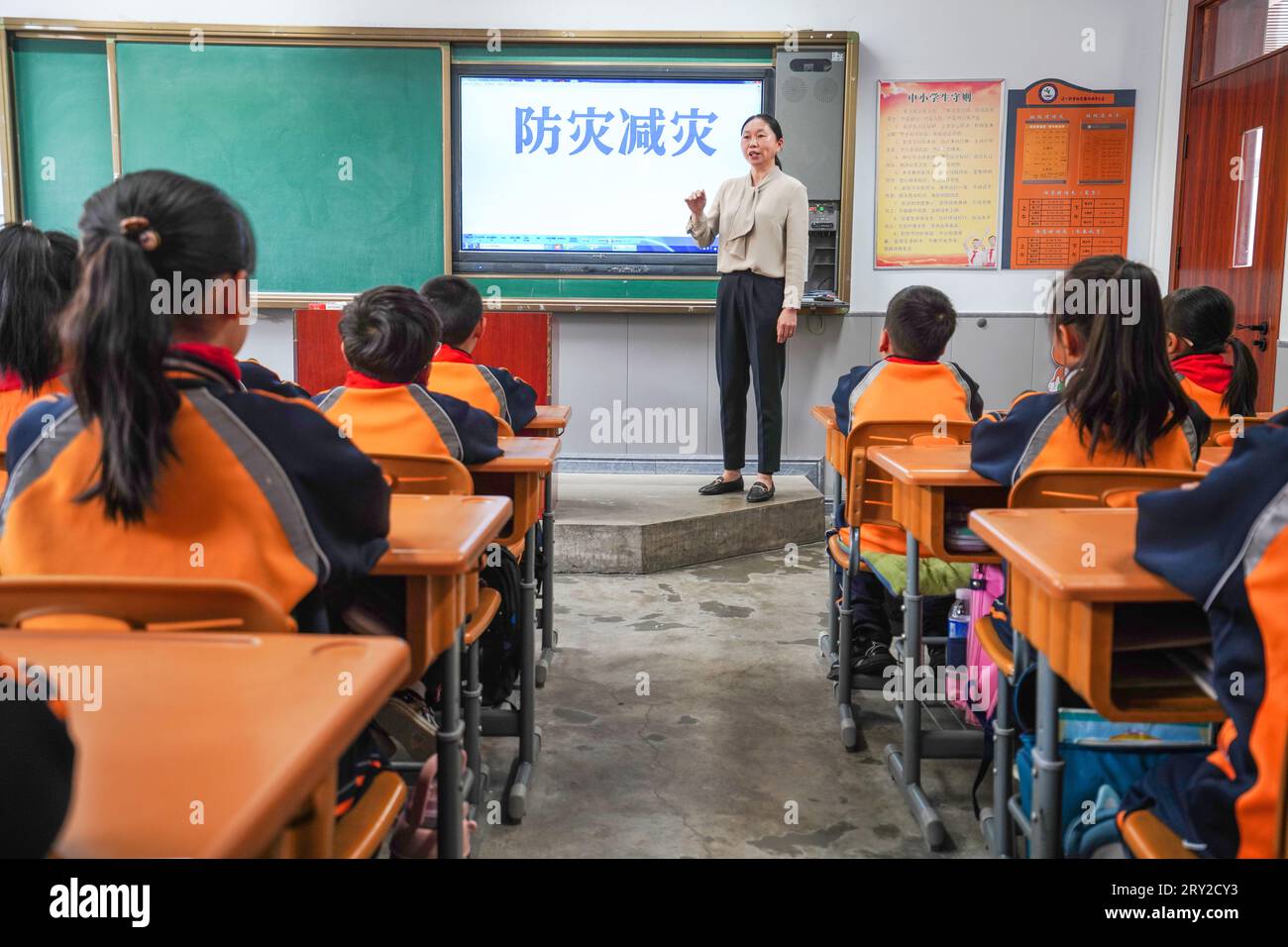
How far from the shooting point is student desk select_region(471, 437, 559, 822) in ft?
6.79

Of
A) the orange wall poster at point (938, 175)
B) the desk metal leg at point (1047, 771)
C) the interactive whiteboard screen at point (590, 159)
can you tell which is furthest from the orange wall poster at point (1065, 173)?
the desk metal leg at point (1047, 771)

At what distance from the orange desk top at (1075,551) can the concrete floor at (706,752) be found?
0.85 metres

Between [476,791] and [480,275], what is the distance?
11.7ft

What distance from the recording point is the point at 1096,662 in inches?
46.1

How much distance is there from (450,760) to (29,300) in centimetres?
114

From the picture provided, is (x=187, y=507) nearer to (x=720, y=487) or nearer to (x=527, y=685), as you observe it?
(x=527, y=685)

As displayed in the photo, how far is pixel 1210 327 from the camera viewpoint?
2668mm

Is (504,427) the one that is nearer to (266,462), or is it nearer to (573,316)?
(266,462)

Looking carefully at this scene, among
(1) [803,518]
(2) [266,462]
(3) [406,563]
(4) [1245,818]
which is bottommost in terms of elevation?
(1) [803,518]

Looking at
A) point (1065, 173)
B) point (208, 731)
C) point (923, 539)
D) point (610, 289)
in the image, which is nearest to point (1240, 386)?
point (923, 539)

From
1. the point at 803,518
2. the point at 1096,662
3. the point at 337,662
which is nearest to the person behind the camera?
the point at 337,662

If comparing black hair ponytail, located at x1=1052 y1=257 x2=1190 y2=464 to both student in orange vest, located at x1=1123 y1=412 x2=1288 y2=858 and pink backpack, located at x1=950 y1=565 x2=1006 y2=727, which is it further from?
student in orange vest, located at x1=1123 y1=412 x2=1288 y2=858

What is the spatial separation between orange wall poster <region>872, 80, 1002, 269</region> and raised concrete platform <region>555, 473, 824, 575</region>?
51.7 inches
